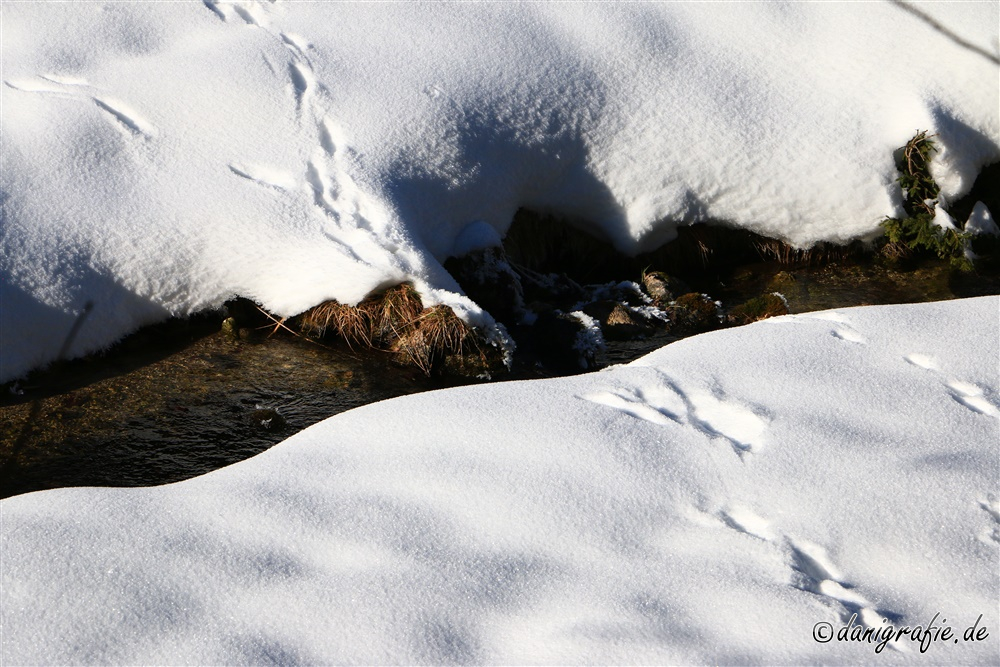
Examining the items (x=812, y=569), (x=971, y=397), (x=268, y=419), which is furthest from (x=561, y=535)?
(x=268, y=419)

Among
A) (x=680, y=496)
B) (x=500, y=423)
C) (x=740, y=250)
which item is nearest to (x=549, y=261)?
(x=740, y=250)

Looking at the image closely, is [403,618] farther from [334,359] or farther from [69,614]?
[334,359]

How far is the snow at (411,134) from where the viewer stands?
5320 mm

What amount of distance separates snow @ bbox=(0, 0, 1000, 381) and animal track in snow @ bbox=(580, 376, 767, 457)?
164cm

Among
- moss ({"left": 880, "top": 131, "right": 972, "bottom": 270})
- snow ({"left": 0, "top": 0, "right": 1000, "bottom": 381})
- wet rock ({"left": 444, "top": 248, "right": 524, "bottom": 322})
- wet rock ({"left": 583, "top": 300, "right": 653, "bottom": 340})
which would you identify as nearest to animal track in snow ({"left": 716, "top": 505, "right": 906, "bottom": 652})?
snow ({"left": 0, "top": 0, "right": 1000, "bottom": 381})

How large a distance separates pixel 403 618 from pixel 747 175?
4627 millimetres

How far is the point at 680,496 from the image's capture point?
3250mm

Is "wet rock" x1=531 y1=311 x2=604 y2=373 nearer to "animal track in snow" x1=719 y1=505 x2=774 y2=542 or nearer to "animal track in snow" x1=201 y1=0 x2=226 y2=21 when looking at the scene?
"animal track in snow" x1=719 y1=505 x2=774 y2=542

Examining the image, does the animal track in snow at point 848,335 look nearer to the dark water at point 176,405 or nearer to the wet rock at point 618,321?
the wet rock at point 618,321

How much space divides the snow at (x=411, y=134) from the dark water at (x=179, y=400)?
208mm

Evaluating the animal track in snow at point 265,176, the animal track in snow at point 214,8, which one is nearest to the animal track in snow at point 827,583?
the animal track in snow at point 265,176

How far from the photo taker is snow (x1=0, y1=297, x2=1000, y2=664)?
2646mm

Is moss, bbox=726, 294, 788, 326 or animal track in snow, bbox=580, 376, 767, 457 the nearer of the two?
animal track in snow, bbox=580, 376, 767, 457

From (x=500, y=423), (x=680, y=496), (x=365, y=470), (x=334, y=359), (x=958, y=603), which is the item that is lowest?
(x=334, y=359)
